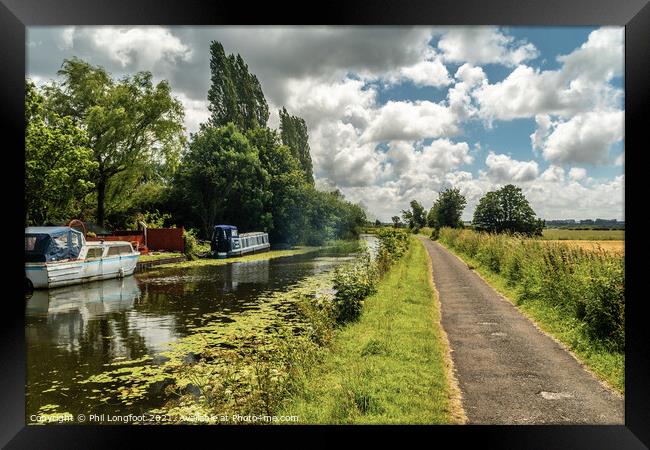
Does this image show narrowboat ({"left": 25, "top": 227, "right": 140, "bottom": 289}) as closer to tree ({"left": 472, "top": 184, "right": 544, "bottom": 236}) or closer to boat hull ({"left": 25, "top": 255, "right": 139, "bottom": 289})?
boat hull ({"left": 25, "top": 255, "right": 139, "bottom": 289})

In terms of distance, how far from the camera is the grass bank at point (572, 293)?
4556 mm

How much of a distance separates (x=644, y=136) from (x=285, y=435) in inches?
145

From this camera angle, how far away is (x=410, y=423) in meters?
3.25

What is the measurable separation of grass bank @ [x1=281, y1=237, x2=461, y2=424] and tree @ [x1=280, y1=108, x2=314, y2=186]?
3.10 m

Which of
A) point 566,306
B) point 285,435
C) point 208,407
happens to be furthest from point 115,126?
point 566,306

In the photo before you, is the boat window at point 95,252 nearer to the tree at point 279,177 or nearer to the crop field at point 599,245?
the tree at point 279,177

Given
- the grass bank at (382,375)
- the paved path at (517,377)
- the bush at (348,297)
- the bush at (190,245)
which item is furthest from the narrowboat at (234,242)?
the paved path at (517,377)

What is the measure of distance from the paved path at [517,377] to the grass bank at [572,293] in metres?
0.23

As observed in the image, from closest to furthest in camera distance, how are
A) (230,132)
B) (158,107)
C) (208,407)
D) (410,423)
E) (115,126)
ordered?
(410,423), (208,407), (115,126), (158,107), (230,132)

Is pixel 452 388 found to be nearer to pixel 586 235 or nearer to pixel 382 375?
pixel 382 375

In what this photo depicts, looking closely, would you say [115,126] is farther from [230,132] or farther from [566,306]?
[566,306]

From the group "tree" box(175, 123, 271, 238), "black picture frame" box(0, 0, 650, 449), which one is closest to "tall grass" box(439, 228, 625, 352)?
"black picture frame" box(0, 0, 650, 449)

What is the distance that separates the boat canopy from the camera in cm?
574
